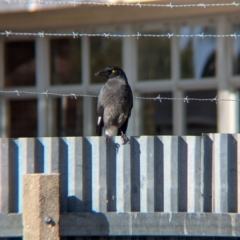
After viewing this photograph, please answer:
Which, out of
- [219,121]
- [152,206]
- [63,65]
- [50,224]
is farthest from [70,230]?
[63,65]

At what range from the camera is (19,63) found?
11.4 metres

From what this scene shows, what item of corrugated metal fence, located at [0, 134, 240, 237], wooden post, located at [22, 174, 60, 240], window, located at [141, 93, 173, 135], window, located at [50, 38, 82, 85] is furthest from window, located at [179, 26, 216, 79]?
wooden post, located at [22, 174, 60, 240]

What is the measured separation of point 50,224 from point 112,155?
0.66 metres

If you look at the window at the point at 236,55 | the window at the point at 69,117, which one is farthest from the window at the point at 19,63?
the window at the point at 236,55

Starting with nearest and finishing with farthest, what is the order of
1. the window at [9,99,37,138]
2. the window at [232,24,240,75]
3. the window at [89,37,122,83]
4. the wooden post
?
the wooden post → the window at [232,24,240,75] → the window at [89,37,122,83] → the window at [9,99,37,138]

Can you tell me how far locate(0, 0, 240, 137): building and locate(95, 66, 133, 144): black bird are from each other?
2.38m

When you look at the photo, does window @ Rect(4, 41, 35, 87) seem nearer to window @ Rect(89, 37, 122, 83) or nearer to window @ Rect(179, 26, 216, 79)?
window @ Rect(89, 37, 122, 83)

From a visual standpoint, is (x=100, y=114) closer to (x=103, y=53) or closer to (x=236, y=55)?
(x=236, y=55)

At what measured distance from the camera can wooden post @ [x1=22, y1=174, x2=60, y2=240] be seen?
4.88m

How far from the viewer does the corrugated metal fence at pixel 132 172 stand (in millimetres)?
5184

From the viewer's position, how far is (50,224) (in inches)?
193

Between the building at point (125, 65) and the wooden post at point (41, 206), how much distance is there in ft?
15.9

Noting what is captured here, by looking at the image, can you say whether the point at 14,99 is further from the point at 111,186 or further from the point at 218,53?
the point at 111,186

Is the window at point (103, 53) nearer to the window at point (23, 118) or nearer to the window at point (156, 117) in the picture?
the window at point (156, 117)
